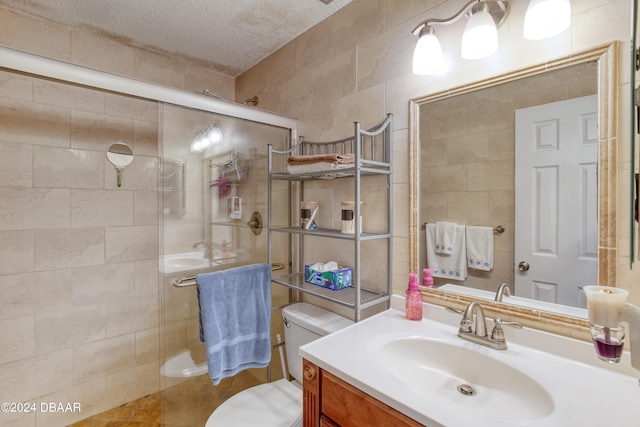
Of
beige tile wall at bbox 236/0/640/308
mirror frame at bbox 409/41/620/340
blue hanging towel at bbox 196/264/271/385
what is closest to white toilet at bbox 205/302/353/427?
blue hanging towel at bbox 196/264/271/385

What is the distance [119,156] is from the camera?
180 cm

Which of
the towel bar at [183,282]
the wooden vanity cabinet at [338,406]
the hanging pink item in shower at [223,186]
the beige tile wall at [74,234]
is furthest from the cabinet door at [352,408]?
the beige tile wall at [74,234]

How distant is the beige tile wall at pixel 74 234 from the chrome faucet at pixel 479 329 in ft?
6.26

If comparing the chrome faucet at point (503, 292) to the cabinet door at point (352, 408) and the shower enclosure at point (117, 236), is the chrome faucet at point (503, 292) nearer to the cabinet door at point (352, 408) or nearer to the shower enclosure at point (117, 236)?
the cabinet door at point (352, 408)

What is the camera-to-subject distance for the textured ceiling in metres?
1.54

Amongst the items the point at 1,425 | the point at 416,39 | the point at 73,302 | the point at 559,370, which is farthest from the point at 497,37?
the point at 1,425

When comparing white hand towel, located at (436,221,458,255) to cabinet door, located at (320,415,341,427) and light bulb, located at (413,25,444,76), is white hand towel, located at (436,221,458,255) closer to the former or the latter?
light bulb, located at (413,25,444,76)

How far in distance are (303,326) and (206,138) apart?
1.05m

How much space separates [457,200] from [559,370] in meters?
0.60

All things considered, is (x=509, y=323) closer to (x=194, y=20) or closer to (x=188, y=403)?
(x=188, y=403)

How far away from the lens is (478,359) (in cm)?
93

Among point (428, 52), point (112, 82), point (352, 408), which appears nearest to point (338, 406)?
point (352, 408)

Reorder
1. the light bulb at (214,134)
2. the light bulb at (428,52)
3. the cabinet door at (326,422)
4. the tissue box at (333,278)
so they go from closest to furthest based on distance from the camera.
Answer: the cabinet door at (326,422) < the light bulb at (428,52) < the tissue box at (333,278) < the light bulb at (214,134)

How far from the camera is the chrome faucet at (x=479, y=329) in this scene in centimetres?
96
